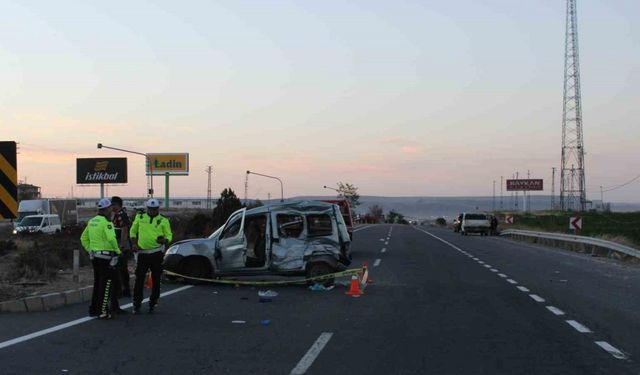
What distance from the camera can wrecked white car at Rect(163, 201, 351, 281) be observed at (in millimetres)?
15062

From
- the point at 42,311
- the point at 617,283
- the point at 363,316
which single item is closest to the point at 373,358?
the point at 363,316

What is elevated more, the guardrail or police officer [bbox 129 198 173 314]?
police officer [bbox 129 198 173 314]

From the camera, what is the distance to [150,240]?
1120cm

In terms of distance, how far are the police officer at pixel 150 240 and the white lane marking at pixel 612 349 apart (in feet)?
22.4

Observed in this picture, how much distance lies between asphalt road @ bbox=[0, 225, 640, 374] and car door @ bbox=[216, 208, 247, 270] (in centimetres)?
73

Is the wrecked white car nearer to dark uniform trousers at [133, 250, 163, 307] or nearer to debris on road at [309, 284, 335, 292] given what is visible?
debris on road at [309, 284, 335, 292]

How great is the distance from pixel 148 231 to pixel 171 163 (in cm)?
9056

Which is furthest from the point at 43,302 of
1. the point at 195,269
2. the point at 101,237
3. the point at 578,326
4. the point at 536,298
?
the point at 536,298

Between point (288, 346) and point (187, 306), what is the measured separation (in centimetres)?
409

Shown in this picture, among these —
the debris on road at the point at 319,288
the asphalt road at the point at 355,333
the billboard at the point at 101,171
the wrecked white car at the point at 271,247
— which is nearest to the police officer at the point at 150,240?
the asphalt road at the point at 355,333

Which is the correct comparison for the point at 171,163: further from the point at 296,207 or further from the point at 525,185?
the point at 525,185

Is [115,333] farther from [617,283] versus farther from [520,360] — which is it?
[617,283]

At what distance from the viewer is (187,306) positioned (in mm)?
11977

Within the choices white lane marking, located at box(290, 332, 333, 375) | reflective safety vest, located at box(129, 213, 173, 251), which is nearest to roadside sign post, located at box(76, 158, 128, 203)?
reflective safety vest, located at box(129, 213, 173, 251)
